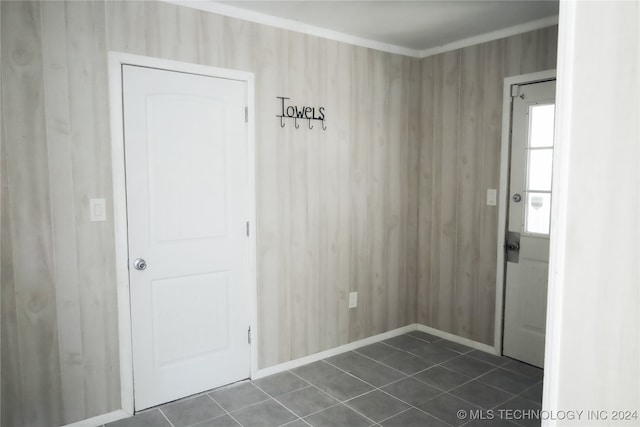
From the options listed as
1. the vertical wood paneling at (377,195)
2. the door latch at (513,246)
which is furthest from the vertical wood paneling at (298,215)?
the door latch at (513,246)

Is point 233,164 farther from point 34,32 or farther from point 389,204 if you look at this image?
point 389,204

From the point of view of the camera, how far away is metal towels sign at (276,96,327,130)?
3166mm

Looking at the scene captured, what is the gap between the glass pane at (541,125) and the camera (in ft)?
10.5

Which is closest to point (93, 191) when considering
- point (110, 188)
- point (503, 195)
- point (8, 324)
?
point (110, 188)

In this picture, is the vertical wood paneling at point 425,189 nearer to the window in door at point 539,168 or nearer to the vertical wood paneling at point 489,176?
the vertical wood paneling at point 489,176

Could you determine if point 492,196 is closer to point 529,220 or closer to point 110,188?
point 529,220

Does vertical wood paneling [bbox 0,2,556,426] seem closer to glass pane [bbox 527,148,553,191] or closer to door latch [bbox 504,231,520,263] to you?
door latch [bbox 504,231,520,263]

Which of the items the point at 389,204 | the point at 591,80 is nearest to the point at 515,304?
the point at 389,204

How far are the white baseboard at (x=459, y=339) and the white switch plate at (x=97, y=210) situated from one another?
2.93 m

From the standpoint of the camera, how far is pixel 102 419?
8.30ft

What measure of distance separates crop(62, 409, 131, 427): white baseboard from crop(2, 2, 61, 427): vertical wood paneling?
135 mm

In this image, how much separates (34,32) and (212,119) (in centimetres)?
102

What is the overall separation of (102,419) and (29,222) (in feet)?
3.93

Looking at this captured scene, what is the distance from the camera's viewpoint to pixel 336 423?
257cm
